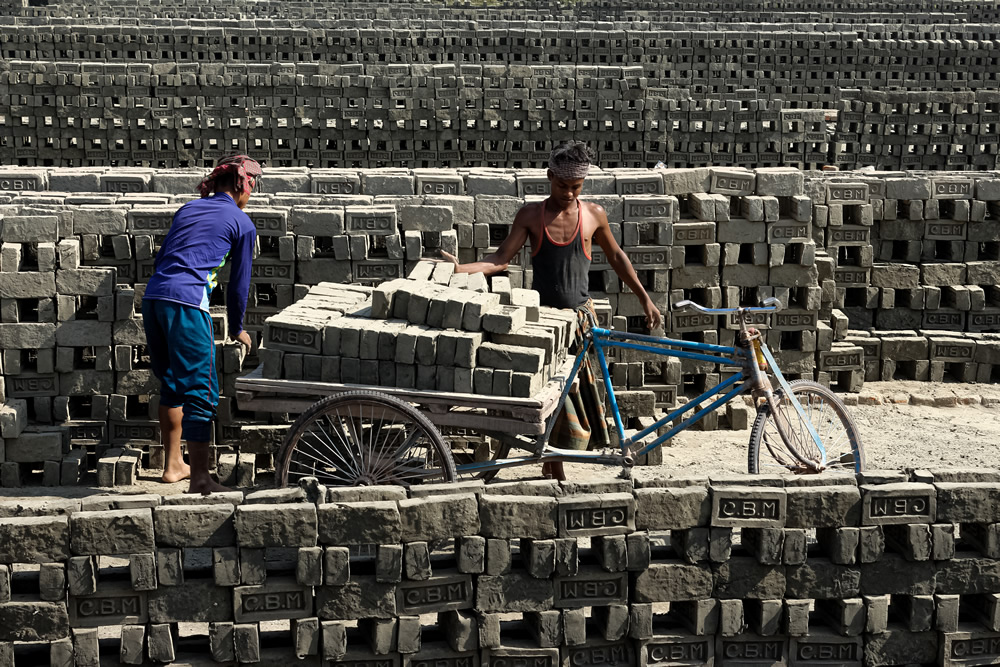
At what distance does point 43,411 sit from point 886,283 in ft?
24.3

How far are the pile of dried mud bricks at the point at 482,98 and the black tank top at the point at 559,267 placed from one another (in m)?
12.0

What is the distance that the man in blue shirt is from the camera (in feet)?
23.8

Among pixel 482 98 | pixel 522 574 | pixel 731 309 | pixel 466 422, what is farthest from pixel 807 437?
pixel 482 98

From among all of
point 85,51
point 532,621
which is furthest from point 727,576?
point 85,51

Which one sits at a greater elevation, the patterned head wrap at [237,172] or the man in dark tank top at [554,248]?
the patterned head wrap at [237,172]

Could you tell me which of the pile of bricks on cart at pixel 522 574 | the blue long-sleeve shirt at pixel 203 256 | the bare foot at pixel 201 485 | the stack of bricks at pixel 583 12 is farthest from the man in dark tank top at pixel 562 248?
the stack of bricks at pixel 583 12

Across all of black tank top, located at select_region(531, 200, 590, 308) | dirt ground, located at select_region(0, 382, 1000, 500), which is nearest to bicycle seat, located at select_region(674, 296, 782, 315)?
black tank top, located at select_region(531, 200, 590, 308)

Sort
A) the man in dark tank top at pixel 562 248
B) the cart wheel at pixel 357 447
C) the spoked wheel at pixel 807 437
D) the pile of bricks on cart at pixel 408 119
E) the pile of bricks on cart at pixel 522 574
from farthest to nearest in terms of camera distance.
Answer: the pile of bricks on cart at pixel 408 119, the man in dark tank top at pixel 562 248, the spoked wheel at pixel 807 437, the cart wheel at pixel 357 447, the pile of bricks on cart at pixel 522 574

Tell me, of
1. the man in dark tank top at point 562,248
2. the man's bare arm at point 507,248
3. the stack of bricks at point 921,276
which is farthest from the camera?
the stack of bricks at point 921,276

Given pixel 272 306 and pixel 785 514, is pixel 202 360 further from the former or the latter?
pixel 785 514

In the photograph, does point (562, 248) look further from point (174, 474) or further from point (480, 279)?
point (174, 474)

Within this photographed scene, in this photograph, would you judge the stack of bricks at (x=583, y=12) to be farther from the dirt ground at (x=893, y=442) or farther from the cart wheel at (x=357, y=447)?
the cart wheel at (x=357, y=447)

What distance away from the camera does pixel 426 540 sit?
5441mm

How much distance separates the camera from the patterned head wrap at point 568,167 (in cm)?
723
